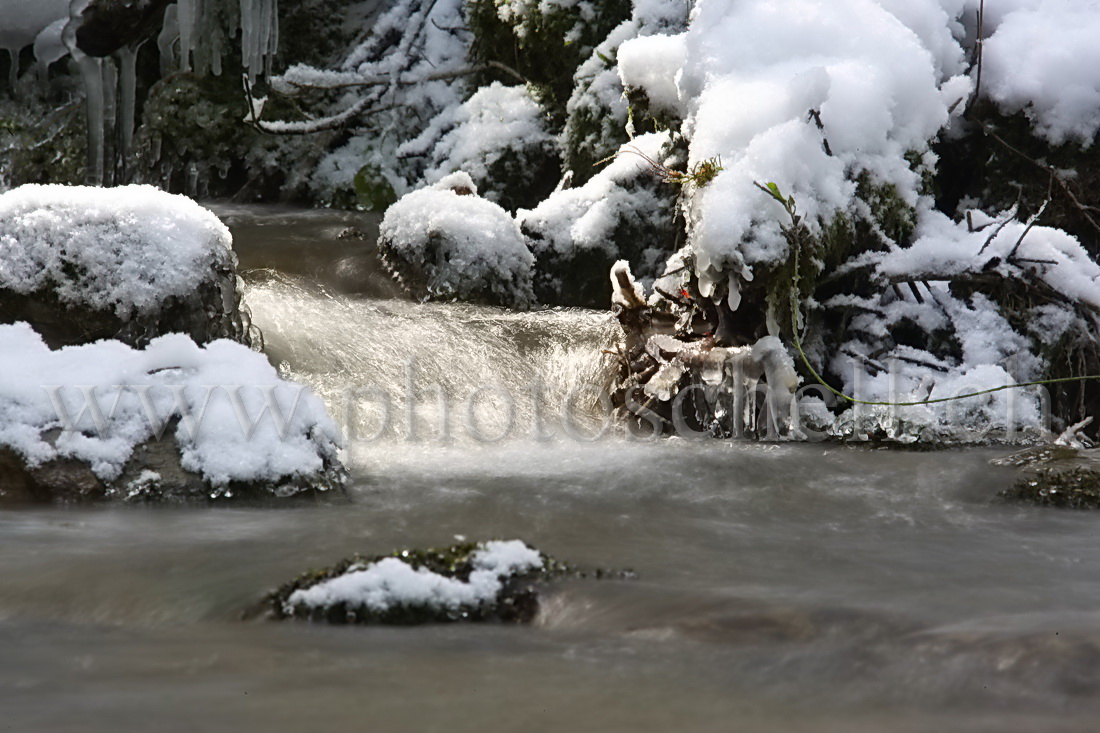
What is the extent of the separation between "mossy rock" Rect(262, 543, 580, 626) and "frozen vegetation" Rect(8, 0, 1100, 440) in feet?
8.00

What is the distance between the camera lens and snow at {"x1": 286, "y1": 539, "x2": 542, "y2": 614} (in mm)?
2592

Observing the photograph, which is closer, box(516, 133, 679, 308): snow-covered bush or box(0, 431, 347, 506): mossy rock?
box(0, 431, 347, 506): mossy rock

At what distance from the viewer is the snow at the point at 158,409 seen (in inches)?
153

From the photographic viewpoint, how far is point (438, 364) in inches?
218

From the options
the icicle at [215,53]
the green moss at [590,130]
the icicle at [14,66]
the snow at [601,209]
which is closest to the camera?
the snow at [601,209]

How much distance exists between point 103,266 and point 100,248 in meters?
0.08

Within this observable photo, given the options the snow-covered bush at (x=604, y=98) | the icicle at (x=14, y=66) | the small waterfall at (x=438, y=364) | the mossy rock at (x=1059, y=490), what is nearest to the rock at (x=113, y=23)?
the icicle at (x=14, y=66)

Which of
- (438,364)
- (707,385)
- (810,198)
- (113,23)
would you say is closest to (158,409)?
(438,364)

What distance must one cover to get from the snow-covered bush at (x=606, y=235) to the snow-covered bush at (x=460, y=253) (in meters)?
0.18

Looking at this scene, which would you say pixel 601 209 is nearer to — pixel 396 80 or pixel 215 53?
pixel 396 80

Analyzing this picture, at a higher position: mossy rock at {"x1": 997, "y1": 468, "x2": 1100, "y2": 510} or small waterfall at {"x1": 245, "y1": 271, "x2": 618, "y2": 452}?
small waterfall at {"x1": 245, "y1": 271, "x2": 618, "y2": 452}

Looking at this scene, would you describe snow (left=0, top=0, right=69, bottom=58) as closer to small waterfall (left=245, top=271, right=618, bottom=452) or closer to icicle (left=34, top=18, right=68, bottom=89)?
icicle (left=34, top=18, right=68, bottom=89)

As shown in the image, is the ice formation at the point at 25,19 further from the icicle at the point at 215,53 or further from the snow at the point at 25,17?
the icicle at the point at 215,53

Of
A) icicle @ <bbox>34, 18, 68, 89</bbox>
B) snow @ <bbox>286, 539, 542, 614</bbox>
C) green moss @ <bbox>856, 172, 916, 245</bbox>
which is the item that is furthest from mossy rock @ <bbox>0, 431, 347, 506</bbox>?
icicle @ <bbox>34, 18, 68, 89</bbox>
